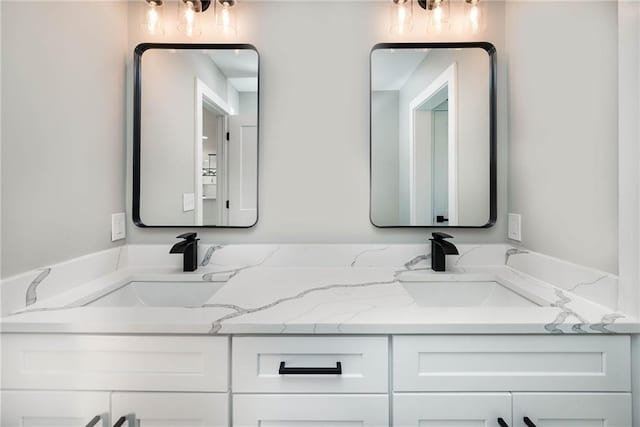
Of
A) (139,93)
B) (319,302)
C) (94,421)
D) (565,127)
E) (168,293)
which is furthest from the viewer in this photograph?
(139,93)

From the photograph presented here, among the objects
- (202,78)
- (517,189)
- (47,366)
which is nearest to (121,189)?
(202,78)

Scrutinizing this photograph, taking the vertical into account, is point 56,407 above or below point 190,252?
below

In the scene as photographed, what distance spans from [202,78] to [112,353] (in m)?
1.18

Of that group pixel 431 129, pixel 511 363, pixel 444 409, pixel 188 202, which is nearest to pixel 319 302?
pixel 444 409

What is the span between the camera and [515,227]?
1.53 metres

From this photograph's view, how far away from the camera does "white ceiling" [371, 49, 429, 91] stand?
5.13ft

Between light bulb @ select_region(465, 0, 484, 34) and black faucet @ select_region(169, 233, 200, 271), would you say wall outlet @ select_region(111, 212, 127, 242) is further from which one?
light bulb @ select_region(465, 0, 484, 34)

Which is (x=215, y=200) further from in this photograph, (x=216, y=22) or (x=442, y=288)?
(x=442, y=288)

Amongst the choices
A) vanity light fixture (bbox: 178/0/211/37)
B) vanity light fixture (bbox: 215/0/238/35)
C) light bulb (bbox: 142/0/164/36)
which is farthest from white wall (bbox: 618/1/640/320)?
light bulb (bbox: 142/0/164/36)

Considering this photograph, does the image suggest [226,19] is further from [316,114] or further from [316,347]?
[316,347]

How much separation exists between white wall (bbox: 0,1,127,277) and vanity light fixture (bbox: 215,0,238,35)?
42 centimetres

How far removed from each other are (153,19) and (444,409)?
6.09 ft

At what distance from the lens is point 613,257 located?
3.41ft

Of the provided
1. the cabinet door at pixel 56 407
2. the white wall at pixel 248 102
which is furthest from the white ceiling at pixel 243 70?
the cabinet door at pixel 56 407
